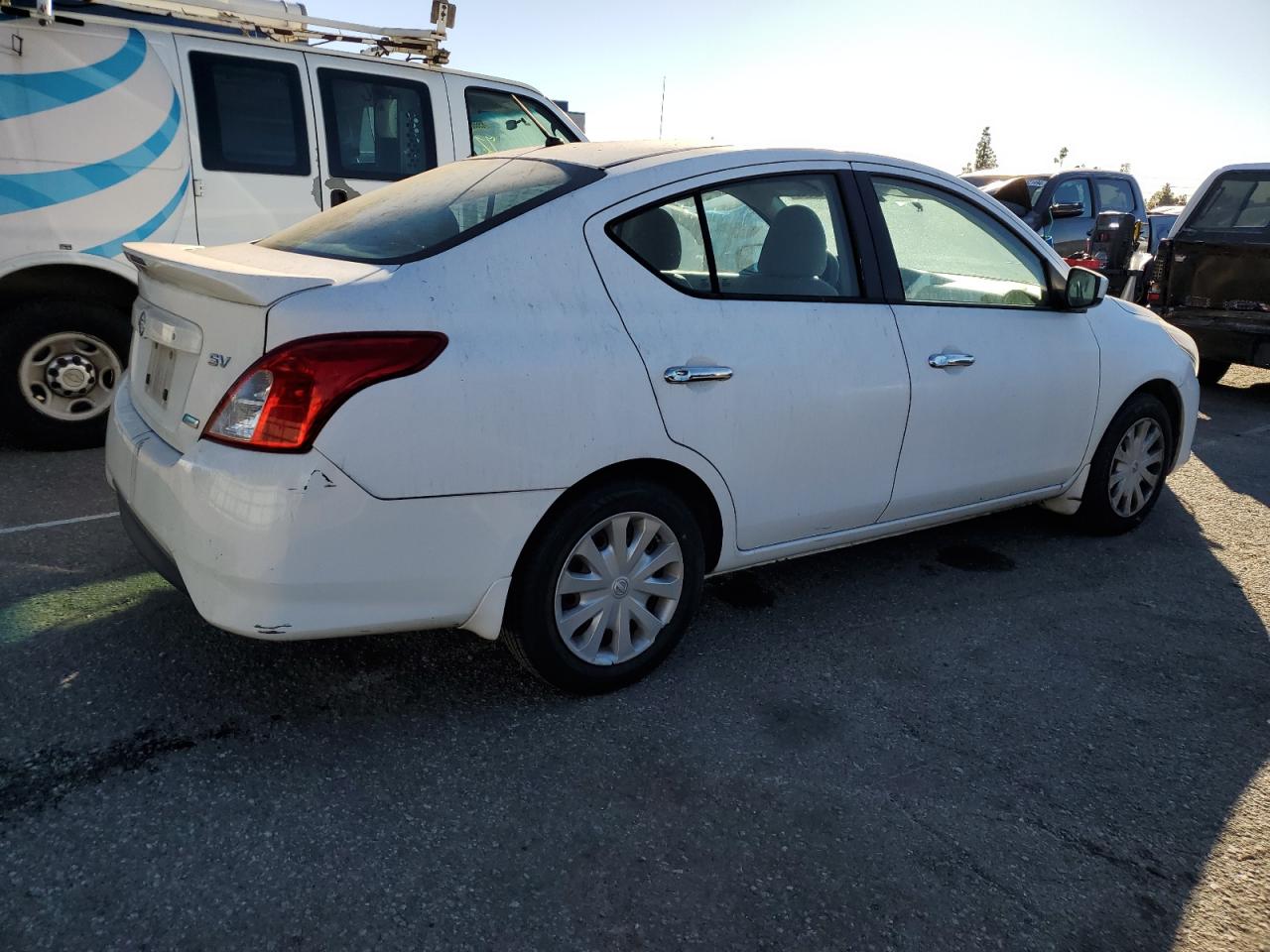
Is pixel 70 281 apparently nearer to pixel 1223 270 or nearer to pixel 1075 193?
pixel 1223 270

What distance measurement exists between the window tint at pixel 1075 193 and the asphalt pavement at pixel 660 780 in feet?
31.3

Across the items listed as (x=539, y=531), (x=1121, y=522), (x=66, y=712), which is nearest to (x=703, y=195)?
(x=539, y=531)

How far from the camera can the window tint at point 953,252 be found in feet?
12.0

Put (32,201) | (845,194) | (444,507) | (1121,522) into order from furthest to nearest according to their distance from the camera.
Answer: (32,201) → (1121,522) → (845,194) → (444,507)

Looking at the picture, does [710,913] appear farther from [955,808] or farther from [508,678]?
[508,678]

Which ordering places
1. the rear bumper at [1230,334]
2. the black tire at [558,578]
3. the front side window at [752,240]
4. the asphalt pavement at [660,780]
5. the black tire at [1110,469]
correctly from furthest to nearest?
the rear bumper at [1230,334] → the black tire at [1110,469] → the front side window at [752,240] → the black tire at [558,578] → the asphalt pavement at [660,780]

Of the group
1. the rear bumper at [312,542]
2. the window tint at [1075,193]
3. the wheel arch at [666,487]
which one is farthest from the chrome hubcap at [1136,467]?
the window tint at [1075,193]

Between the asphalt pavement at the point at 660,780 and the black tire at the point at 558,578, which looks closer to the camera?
the asphalt pavement at the point at 660,780

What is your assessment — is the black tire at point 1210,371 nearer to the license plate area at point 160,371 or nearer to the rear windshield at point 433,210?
the rear windshield at point 433,210

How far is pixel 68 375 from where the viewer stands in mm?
5453

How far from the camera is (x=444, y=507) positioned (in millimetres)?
2576

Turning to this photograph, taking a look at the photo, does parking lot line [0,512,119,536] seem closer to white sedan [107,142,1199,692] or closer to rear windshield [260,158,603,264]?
Result: white sedan [107,142,1199,692]

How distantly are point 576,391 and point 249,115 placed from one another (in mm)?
4011

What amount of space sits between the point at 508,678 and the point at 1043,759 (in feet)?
5.27
